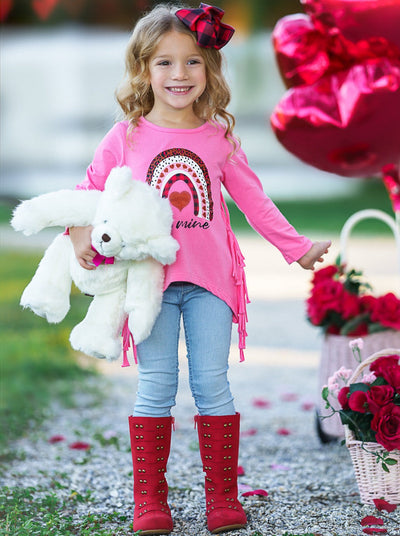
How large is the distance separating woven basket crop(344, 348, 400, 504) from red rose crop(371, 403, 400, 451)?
0.25ft

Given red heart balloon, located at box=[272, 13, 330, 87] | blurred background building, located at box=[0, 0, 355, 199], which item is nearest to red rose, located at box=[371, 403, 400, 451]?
red heart balloon, located at box=[272, 13, 330, 87]

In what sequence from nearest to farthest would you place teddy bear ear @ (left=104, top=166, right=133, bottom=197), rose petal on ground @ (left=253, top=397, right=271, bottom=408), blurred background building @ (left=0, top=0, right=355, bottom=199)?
teddy bear ear @ (left=104, top=166, right=133, bottom=197), rose petal on ground @ (left=253, top=397, right=271, bottom=408), blurred background building @ (left=0, top=0, right=355, bottom=199)

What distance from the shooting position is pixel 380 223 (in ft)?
35.3

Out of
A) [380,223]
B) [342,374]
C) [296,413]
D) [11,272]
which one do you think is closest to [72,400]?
[296,413]

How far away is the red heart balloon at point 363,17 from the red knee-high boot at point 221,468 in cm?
134

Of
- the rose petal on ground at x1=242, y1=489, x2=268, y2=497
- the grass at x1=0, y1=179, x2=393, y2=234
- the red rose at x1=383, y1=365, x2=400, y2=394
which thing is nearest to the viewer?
the red rose at x1=383, y1=365, x2=400, y2=394

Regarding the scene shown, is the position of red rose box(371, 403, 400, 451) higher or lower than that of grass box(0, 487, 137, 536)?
higher

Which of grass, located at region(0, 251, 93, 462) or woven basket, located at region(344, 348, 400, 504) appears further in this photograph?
grass, located at region(0, 251, 93, 462)

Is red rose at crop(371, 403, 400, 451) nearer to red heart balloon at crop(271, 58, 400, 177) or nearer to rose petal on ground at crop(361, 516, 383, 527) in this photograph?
rose petal on ground at crop(361, 516, 383, 527)

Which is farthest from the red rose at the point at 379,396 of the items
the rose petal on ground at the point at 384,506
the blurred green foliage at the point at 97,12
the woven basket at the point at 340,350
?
the blurred green foliage at the point at 97,12

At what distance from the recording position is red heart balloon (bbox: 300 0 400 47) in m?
2.60

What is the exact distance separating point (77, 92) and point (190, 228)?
12.6 meters

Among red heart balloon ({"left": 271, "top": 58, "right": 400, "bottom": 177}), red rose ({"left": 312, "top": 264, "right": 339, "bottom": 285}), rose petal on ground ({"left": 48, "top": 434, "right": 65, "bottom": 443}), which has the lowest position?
rose petal on ground ({"left": 48, "top": 434, "right": 65, "bottom": 443})

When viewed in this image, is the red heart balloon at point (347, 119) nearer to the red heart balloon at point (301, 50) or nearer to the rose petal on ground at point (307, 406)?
the red heart balloon at point (301, 50)
